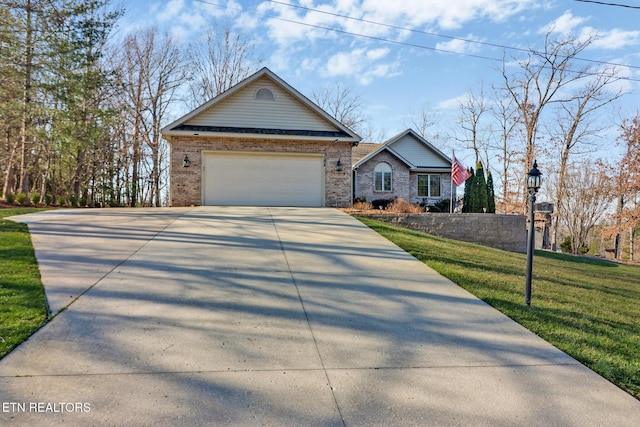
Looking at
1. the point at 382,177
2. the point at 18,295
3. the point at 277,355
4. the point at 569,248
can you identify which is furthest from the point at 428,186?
the point at 18,295

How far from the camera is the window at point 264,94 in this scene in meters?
14.7

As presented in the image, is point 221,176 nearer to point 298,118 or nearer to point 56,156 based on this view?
point 298,118

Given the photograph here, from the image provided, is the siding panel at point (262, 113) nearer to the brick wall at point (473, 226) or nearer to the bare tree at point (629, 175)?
the brick wall at point (473, 226)

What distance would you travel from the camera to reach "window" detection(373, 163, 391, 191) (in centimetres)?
2105

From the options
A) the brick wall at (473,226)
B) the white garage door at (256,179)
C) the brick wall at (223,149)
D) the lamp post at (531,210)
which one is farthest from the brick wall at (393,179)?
the lamp post at (531,210)

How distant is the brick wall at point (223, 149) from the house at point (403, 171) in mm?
5674

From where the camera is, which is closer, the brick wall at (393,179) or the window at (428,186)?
the brick wall at (393,179)

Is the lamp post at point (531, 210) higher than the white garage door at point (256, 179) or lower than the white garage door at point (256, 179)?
lower

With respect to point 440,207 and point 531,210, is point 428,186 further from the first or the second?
point 531,210

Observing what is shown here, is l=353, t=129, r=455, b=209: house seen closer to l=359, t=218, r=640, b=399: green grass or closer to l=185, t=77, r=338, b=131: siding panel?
l=185, t=77, r=338, b=131: siding panel

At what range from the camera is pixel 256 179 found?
14.3 metres

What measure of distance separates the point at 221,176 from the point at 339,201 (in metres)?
4.88

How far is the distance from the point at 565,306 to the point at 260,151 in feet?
37.9

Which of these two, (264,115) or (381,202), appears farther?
(381,202)
